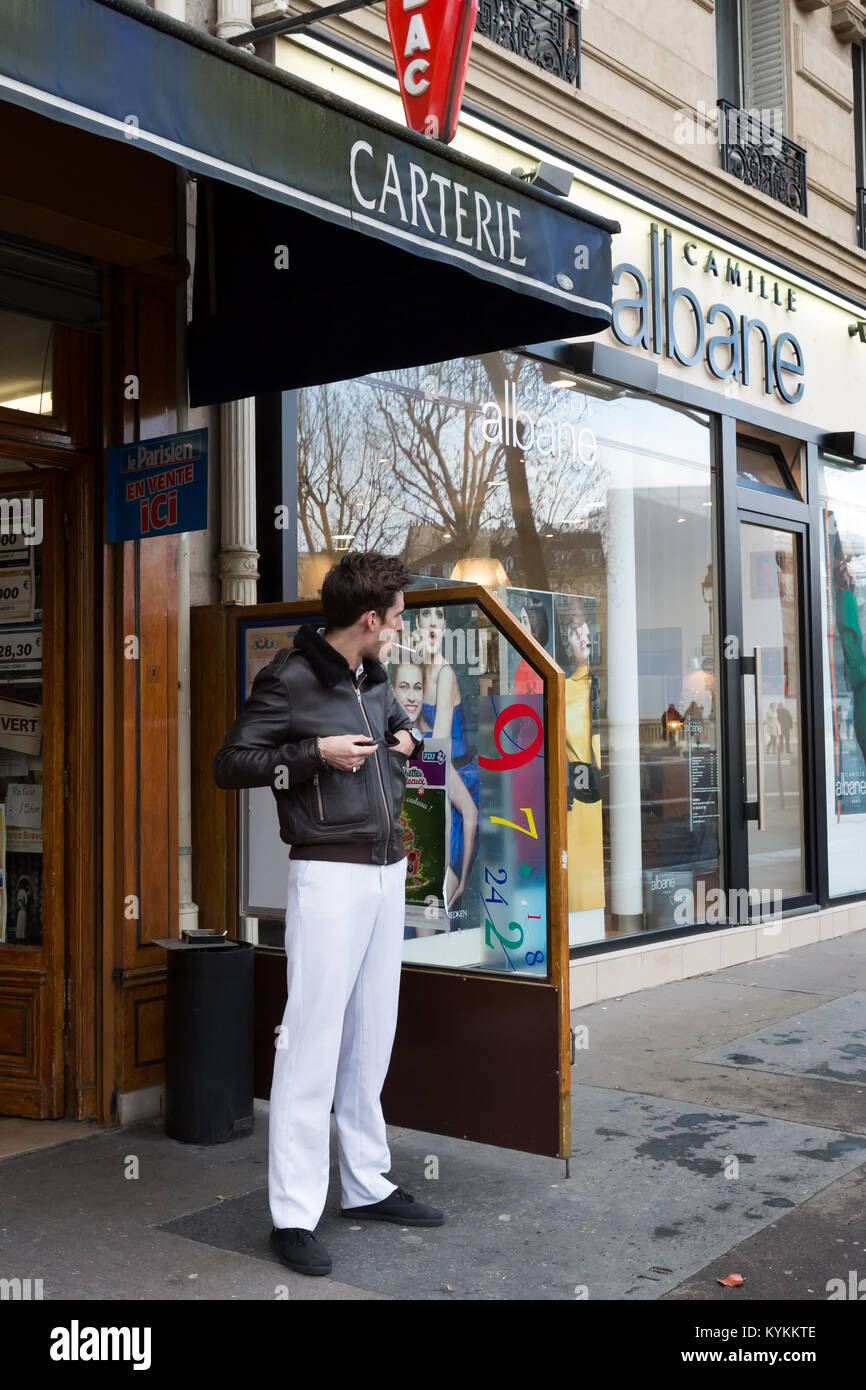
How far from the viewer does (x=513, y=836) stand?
4930mm

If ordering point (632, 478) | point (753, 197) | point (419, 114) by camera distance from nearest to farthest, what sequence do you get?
point (419, 114) < point (632, 478) < point (753, 197)

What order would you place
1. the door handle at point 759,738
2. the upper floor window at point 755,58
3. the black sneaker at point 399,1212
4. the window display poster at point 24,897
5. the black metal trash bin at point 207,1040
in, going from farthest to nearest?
the upper floor window at point 755,58
the door handle at point 759,738
the window display poster at point 24,897
the black metal trash bin at point 207,1040
the black sneaker at point 399,1212

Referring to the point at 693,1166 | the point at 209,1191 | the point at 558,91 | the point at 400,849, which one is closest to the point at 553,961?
the point at 400,849

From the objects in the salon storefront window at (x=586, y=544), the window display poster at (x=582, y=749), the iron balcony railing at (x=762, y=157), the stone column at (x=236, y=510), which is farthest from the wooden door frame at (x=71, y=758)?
the iron balcony railing at (x=762, y=157)

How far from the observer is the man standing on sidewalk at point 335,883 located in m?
4.09

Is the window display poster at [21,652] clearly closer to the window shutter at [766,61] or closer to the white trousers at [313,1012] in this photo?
the white trousers at [313,1012]

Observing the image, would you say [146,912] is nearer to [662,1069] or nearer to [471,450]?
[662,1069]

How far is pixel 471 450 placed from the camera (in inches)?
313

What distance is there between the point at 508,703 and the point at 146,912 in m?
1.79

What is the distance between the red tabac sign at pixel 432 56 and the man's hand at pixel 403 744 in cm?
307

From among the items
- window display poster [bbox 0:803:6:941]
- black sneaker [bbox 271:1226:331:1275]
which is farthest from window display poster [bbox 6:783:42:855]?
black sneaker [bbox 271:1226:331:1275]

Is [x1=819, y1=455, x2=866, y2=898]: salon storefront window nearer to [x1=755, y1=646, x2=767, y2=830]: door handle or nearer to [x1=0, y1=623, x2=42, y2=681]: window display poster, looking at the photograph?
[x1=755, y1=646, x2=767, y2=830]: door handle

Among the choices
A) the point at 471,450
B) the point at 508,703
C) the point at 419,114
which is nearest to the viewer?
the point at 508,703

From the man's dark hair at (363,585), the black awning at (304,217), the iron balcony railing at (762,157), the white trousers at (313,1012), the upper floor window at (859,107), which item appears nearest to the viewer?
the black awning at (304,217)
